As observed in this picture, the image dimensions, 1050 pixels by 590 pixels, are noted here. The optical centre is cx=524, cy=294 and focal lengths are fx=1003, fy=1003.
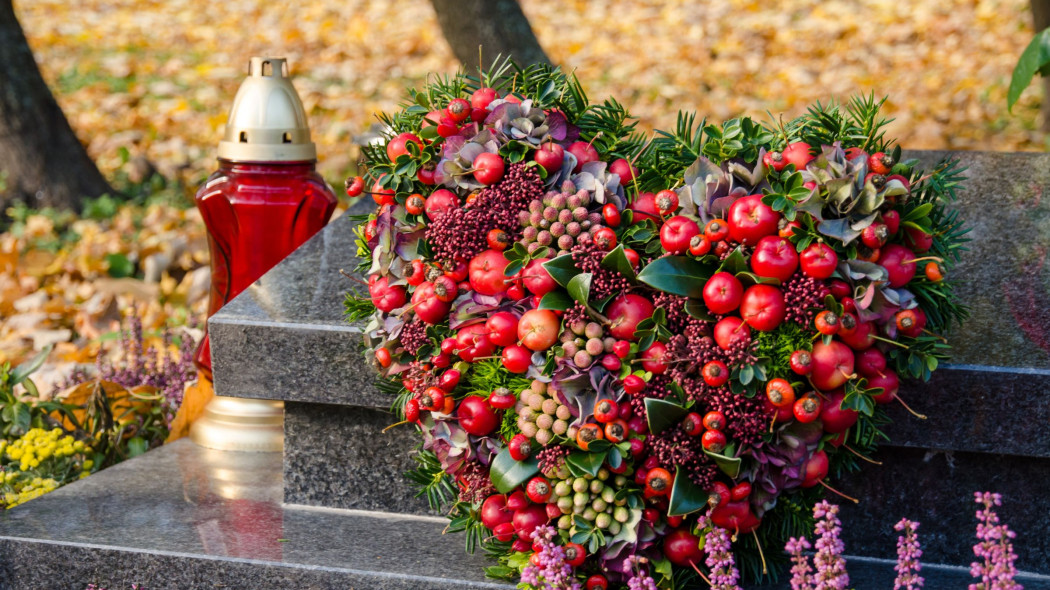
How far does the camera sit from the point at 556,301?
159 cm

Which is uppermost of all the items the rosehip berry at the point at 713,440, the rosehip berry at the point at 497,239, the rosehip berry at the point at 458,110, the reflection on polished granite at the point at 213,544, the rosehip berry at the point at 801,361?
the rosehip berry at the point at 458,110

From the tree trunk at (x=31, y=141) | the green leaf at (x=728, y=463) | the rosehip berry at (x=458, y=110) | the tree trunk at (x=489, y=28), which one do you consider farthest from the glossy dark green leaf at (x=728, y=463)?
the tree trunk at (x=31, y=141)

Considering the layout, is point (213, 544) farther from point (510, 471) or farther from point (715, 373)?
point (715, 373)

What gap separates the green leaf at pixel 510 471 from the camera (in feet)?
5.33

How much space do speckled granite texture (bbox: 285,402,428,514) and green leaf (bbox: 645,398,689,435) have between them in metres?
0.68

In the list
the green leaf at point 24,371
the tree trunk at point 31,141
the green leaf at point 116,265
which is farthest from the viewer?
the tree trunk at point 31,141

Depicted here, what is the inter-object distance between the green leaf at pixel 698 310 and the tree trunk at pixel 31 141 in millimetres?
3997

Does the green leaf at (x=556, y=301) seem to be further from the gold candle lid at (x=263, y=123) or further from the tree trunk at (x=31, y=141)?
the tree trunk at (x=31, y=141)

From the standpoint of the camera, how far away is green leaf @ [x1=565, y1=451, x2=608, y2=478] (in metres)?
1.55

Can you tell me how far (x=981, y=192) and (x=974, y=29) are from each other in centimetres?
528

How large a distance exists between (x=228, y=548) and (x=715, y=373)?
1028 millimetres

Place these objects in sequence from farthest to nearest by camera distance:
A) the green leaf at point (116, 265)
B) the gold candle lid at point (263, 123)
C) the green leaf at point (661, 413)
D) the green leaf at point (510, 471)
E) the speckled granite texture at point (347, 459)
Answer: the green leaf at point (116, 265), the gold candle lid at point (263, 123), the speckled granite texture at point (347, 459), the green leaf at point (510, 471), the green leaf at point (661, 413)

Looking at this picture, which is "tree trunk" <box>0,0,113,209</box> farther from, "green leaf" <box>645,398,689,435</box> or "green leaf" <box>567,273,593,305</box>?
"green leaf" <box>645,398,689,435</box>

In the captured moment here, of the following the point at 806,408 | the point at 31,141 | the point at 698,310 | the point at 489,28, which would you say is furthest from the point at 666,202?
the point at 31,141
